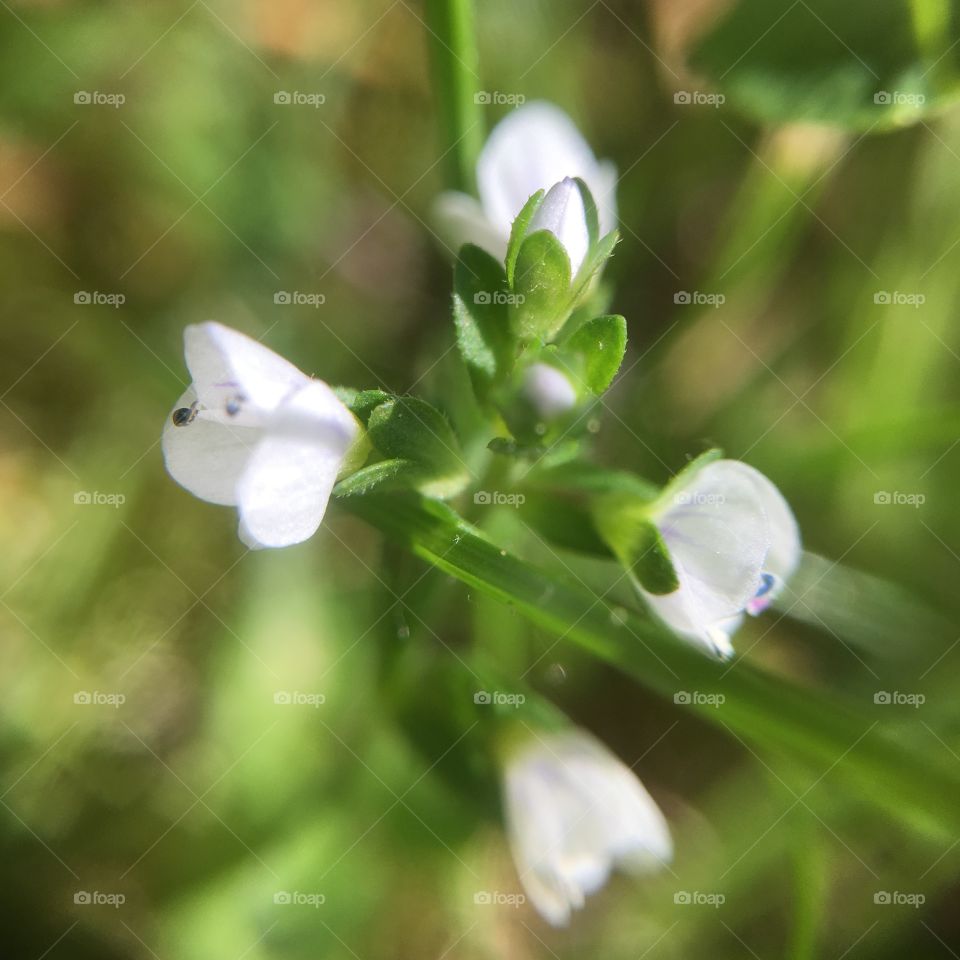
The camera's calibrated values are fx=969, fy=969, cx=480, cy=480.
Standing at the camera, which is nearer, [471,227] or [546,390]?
[546,390]

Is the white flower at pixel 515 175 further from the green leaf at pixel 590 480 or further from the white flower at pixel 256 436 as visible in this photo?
the white flower at pixel 256 436

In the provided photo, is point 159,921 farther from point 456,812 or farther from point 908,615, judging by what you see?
point 908,615

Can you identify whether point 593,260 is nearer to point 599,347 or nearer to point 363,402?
point 599,347

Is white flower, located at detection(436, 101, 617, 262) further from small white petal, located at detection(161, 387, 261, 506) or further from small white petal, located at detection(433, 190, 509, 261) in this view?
small white petal, located at detection(161, 387, 261, 506)

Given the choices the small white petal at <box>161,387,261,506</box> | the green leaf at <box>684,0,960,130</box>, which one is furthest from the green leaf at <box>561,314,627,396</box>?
the green leaf at <box>684,0,960,130</box>

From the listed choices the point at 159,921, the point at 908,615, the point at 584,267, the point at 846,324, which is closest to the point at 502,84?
the point at 846,324

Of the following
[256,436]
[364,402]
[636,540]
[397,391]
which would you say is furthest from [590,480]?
[397,391]
